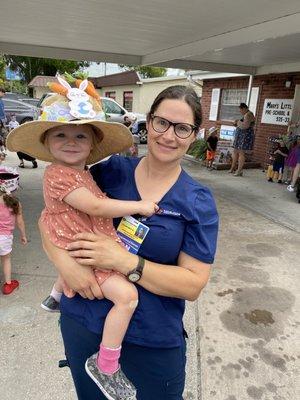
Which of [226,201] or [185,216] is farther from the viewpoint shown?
[226,201]

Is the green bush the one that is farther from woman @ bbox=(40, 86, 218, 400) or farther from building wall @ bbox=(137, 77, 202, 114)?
woman @ bbox=(40, 86, 218, 400)

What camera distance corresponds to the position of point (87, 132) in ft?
5.19

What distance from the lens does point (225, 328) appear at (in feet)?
10.2

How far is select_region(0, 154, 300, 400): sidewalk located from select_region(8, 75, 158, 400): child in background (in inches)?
46.4

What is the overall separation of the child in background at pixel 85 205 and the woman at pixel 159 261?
49 mm

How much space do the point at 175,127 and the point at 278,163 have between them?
806cm

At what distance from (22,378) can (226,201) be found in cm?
540

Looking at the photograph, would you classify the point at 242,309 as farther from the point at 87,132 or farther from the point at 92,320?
the point at 87,132

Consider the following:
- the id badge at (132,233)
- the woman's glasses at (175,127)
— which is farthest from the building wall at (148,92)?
the id badge at (132,233)

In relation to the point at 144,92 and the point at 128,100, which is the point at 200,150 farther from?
the point at 128,100

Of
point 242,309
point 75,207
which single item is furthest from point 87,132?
point 242,309

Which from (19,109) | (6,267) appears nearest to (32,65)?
(19,109)

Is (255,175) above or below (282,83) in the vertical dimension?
below

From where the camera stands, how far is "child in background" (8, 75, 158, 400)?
1.37 m
